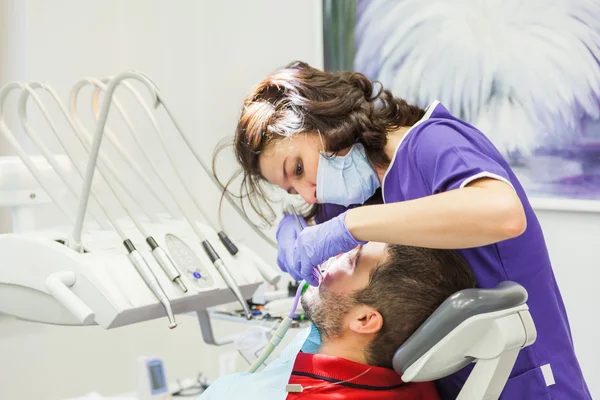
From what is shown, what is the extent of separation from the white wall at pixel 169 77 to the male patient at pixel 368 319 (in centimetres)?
104

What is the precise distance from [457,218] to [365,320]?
0.34m

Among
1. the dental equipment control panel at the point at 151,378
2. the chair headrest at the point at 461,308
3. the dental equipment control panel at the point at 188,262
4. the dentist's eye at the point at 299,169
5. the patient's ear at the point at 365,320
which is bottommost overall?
the dental equipment control panel at the point at 151,378

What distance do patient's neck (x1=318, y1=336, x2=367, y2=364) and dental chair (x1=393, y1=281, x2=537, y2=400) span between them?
0.75 ft

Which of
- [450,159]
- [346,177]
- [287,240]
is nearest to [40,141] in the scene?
[287,240]

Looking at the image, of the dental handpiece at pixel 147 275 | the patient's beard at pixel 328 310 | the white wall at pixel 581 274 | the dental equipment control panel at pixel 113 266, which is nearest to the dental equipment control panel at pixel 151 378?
the dental equipment control panel at pixel 113 266

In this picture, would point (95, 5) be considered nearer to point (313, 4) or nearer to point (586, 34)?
point (313, 4)

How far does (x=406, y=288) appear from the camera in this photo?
4.27 feet

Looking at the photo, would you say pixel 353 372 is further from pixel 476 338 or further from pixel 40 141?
pixel 40 141

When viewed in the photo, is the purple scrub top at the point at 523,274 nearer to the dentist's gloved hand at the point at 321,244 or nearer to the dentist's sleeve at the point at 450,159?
the dentist's sleeve at the point at 450,159

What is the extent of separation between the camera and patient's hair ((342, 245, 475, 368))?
1286mm

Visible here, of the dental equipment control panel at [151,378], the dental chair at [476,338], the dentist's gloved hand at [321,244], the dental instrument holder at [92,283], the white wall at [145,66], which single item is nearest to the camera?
the dental chair at [476,338]

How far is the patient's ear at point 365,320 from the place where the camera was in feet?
4.39

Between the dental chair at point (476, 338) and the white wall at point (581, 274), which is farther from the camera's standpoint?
the white wall at point (581, 274)

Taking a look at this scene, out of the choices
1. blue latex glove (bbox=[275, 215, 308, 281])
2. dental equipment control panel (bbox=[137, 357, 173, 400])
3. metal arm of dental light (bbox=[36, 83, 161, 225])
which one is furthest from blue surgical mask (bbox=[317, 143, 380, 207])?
dental equipment control panel (bbox=[137, 357, 173, 400])
